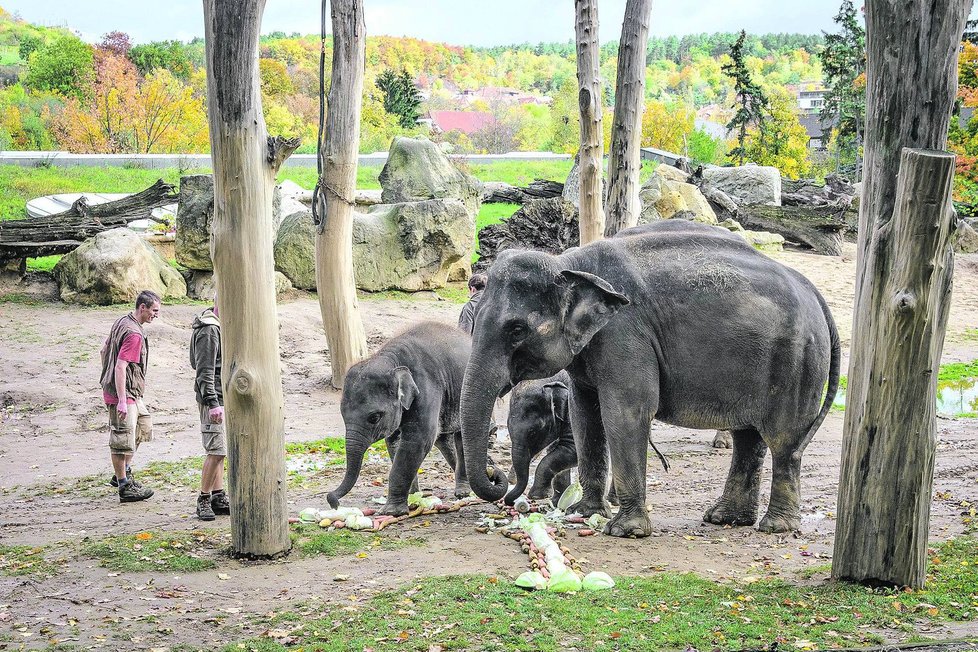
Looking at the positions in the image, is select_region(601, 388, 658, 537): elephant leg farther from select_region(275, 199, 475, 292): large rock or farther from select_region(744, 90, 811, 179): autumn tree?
select_region(744, 90, 811, 179): autumn tree

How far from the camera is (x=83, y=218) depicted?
61.7 feet

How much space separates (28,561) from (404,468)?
281 cm

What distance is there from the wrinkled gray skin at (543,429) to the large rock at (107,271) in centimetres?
972

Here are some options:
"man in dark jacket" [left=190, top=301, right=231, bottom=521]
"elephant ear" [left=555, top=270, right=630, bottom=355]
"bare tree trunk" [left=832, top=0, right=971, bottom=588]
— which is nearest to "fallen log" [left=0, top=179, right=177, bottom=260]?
"man in dark jacket" [left=190, top=301, right=231, bottom=521]

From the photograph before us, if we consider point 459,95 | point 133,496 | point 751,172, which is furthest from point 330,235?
point 459,95

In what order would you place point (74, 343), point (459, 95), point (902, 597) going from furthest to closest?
1. point (459, 95)
2. point (74, 343)
3. point (902, 597)

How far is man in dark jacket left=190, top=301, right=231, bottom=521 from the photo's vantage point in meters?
8.16

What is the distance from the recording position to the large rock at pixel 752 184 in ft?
94.5

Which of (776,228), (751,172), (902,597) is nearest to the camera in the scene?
(902,597)

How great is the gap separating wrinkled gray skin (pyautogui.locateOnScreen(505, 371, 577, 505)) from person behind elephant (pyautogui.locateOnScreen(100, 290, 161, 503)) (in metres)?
3.13

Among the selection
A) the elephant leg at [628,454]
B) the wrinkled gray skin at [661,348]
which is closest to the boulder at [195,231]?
the wrinkled gray skin at [661,348]

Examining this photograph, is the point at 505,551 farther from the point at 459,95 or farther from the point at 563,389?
the point at 459,95

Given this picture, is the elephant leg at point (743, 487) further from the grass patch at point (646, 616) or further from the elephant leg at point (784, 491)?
the grass patch at point (646, 616)

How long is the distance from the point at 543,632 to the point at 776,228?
21802mm
